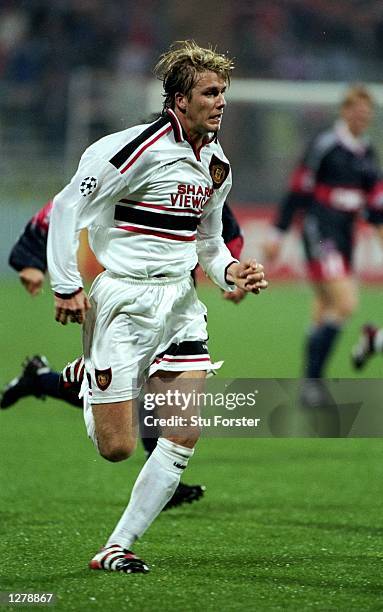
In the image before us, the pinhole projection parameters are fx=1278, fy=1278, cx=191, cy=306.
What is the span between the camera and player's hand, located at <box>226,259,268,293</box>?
4.59 metres

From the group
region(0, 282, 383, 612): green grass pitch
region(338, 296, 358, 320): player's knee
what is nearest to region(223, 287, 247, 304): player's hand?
region(0, 282, 383, 612): green grass pitch

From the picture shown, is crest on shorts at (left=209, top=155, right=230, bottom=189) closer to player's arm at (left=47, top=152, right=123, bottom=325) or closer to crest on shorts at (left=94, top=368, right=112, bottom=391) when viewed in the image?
player's arm at (left=47, top=152, right=123, bottom=325)

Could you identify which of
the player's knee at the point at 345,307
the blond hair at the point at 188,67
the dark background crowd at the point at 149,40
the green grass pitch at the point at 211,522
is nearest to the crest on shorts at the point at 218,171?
the blond hair at the point at 188,67

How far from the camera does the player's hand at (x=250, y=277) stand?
459cm

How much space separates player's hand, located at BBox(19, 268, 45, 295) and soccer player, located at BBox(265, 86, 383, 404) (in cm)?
389

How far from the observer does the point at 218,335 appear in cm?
1073

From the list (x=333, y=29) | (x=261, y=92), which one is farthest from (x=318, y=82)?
(x=261, y=92)

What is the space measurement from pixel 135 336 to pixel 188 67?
1.00 meters

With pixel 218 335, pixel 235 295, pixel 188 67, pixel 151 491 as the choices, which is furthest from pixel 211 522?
pixel 218 335

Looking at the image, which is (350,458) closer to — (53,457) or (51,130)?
(53,457)

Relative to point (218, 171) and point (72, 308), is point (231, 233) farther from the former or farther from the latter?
point (72, 308)

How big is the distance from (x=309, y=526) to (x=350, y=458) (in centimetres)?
220

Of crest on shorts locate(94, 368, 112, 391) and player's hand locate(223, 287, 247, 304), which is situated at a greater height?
player's hand locate(223, 287, 247, 304)

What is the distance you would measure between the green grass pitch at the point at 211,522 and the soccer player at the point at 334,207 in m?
0.67
